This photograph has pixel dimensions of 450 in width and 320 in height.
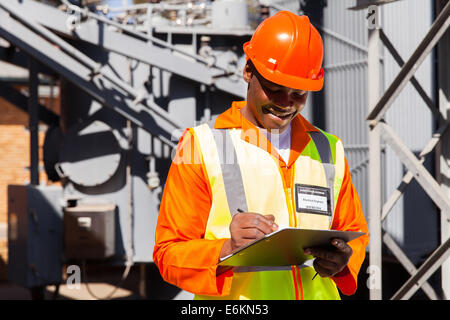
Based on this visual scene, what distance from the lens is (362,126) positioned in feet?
21.6

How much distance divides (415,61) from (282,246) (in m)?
2.64

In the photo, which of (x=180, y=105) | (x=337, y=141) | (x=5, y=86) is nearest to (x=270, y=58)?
(x=337, y=141)

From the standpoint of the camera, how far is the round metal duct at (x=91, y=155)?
7.24 meters

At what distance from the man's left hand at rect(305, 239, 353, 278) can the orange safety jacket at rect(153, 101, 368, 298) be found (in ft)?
0.63

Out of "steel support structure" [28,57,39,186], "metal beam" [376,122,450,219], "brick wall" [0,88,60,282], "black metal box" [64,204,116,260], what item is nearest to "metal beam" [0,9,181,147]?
"steel support structure" [28,57,39,186]

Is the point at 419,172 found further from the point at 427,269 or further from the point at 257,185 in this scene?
the point at 257,185

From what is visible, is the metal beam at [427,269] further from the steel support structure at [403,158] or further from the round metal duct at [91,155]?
the round metal duct at [91,155]

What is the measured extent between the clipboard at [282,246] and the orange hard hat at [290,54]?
507 mm

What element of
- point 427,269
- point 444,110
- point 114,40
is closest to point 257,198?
point 427,269

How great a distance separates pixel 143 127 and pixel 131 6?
6.15 feet

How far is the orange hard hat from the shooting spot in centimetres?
203

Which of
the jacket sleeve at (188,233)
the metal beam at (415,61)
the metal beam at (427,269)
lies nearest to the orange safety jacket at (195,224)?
the jacket sleeve at (188,233)

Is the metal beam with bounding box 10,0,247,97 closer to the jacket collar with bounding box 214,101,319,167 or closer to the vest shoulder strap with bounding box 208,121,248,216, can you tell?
the jacket collar with bounding box 214,101,319,167
